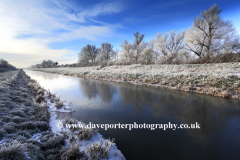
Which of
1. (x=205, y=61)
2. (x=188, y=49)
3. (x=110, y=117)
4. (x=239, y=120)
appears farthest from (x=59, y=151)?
(x=188, y=49)

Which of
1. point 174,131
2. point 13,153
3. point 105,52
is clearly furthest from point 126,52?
point 13,153

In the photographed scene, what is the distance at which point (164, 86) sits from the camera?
1166cm

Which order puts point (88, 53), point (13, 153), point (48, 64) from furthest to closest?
point (48, 64), point (88, 53), point (13, 153)

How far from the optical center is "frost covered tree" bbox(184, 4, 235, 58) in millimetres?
17250

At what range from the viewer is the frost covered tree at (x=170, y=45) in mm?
25708

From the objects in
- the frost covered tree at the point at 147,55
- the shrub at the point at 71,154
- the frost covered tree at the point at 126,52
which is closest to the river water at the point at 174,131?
the shrub at the point at 71,154

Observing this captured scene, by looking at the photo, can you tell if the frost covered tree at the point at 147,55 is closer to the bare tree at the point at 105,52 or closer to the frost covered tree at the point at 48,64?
the bare tree at the point at 105,52

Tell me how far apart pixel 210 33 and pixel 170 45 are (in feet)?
31.2

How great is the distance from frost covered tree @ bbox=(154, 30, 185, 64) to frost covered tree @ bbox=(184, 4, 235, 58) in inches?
217

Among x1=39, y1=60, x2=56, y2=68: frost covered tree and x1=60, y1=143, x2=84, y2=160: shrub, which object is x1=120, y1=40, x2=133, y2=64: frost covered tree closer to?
x1=60, y1=143, x2=84, y2=160: shrub

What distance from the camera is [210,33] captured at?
715 inches

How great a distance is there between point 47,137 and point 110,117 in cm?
265

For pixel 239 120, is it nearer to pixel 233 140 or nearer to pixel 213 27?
pixel 233 140

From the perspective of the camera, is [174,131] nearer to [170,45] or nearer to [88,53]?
[170,45]
